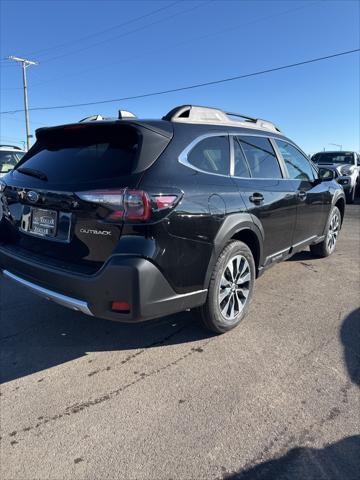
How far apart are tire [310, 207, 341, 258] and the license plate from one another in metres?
4.14

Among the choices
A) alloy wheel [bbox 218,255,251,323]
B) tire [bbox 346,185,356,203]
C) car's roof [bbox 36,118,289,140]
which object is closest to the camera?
car's roof [bbox 36,118,289,140]

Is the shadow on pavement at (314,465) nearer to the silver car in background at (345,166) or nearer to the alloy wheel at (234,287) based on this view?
the alloy wheel at (234,287)

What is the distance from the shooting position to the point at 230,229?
306 centimetres

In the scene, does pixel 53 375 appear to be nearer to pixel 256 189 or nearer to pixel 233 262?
pixel 233 262

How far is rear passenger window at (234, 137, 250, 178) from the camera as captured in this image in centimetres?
342

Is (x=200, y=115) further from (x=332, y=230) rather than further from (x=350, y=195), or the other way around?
(x=350, y=195)

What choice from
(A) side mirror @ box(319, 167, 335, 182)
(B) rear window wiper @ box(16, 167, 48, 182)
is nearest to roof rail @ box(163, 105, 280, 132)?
(B) rear window wiper @ box(16, 167, 48, 182)

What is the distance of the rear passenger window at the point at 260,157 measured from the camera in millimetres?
3682

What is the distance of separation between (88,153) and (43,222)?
62cm

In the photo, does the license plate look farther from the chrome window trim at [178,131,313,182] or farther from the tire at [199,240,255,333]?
the tire at [199,240,255,333]

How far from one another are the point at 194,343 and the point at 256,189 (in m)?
1.51

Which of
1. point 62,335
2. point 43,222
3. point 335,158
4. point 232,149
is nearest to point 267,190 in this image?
point 232,149

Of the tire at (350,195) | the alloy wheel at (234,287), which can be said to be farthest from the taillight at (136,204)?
the tire at (350,195)

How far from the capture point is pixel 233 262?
3.29m
